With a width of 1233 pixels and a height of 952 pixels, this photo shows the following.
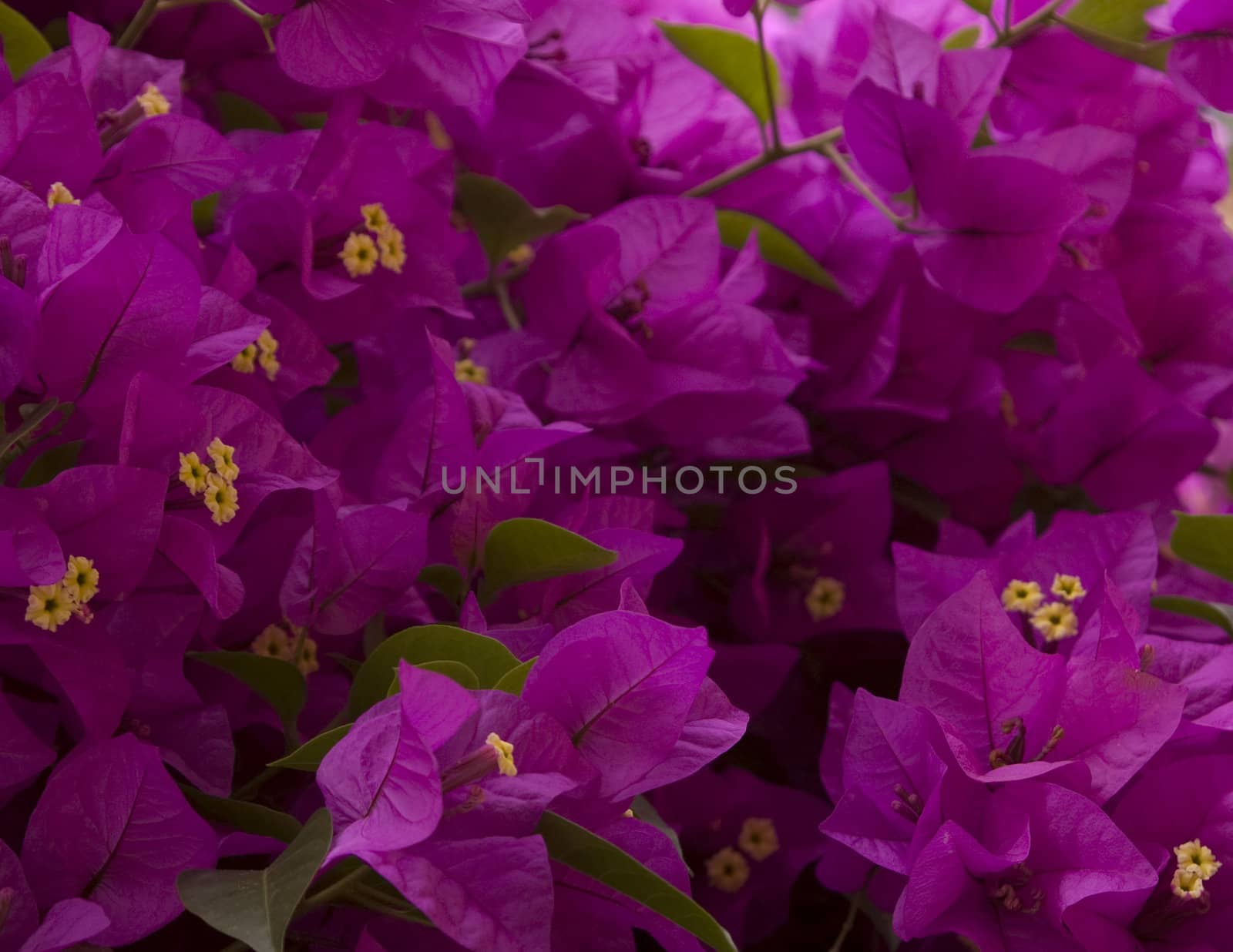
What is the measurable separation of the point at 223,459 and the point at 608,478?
0.21 m

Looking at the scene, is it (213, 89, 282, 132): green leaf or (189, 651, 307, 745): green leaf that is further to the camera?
(213, 89, 282, 132): green leaf

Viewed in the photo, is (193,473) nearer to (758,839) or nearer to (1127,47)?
(758,839)

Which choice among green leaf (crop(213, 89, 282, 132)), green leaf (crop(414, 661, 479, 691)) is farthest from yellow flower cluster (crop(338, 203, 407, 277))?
green leaf (crop(414, 661, 479, 691))

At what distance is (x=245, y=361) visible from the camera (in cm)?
51

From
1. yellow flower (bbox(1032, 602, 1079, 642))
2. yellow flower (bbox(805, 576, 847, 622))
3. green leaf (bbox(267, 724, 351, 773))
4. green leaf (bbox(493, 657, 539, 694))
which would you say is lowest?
yellow flower (bbox(805, 576, 847, 622))

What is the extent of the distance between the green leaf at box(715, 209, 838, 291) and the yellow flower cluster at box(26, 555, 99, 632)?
1.20 ft

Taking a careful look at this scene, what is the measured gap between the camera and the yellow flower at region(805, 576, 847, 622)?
2.15ft

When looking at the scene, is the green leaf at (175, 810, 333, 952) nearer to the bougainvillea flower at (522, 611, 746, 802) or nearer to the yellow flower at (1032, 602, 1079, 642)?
the bougainvillea flower at (522, 611, 746, 802)

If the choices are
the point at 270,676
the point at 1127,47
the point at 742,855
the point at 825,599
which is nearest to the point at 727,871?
the point at 742,855

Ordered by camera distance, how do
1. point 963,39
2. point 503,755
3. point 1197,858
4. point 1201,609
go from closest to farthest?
point 503,755, point 1197,858, point 1201,609, point 963,39

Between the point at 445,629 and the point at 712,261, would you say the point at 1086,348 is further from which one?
the point at 445,629

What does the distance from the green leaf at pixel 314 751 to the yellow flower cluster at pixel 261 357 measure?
17cm

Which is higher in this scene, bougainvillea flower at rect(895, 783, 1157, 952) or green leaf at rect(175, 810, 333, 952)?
green leaf at rect(175, 810, 333, 952)

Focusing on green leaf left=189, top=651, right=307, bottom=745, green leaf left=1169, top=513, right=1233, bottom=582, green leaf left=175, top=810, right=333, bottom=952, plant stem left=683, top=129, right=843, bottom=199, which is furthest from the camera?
plant stem left=683, top=129, right=843, bottom=199
